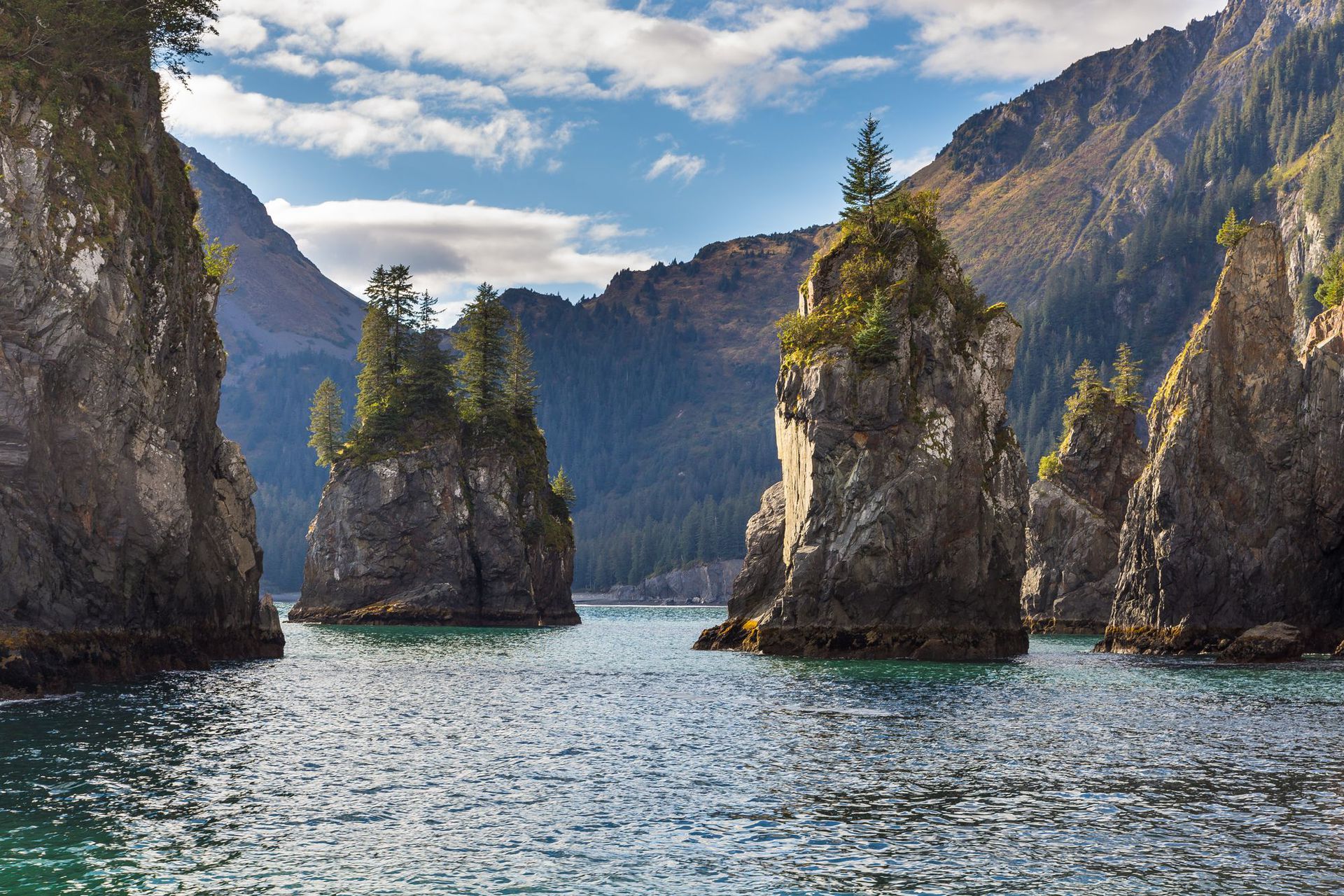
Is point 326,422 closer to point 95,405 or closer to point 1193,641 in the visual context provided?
point 95,405

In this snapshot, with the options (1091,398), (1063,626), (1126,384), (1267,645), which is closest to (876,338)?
(1267,645)

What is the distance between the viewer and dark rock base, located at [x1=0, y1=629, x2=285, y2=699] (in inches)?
1806

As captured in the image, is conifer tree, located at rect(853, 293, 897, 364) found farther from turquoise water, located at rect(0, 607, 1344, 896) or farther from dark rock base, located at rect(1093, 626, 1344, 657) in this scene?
dark rock base, located at rect(1093, 626, 1344, 657)

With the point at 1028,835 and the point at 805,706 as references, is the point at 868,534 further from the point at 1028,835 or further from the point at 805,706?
the point at 1028,835

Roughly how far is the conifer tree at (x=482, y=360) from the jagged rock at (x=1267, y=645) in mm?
82781

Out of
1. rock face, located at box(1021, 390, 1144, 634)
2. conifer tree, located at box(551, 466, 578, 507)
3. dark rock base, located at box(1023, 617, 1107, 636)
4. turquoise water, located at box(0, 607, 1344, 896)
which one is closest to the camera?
turquoise water, located at box(0, 607, 1344, 896)

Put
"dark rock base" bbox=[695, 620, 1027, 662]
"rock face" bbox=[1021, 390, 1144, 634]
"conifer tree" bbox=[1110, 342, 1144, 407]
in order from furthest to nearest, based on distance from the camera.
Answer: "conifer tree" bbox=[1110, 342, 1144, 407]
"rock face" bbox=[1021, 390, 1144, 634]
"dark rock base" bbox=[695, 620, 1027, 662]

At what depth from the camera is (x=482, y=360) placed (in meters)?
138

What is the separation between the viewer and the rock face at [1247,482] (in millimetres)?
85125

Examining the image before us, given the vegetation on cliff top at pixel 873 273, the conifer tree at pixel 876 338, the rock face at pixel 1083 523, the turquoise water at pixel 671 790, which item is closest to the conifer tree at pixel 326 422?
the vegetation on cliff top at pixel 873 273

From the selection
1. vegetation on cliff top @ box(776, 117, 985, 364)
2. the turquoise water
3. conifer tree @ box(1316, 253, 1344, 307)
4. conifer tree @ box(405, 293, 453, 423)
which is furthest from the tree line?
conifer tree @ box(1316, 253, 1344, 307)

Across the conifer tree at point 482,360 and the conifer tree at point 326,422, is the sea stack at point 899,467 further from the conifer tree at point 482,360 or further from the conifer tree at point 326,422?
the conifer tree at point 326,422

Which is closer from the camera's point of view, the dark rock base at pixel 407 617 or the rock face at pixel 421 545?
the dark rock base at pixel 407 617

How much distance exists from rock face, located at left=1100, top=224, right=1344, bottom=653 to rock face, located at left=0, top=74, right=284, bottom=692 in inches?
2705
